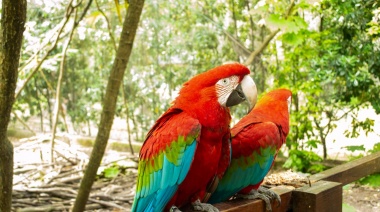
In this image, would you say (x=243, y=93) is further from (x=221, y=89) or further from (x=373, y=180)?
(x=373, y=180)

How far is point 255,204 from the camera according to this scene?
1.17 meters

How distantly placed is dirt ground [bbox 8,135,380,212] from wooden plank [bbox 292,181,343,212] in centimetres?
145

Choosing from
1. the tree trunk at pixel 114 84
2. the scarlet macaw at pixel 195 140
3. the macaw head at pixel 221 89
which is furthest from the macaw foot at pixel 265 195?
the tree trunk at pixel 114 84

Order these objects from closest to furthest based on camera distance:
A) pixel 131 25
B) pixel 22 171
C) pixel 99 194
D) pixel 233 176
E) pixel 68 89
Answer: pixel 233 176 → pixel 131 25 → pixel 99 194 → pixel 22 171 → pixel 68 89

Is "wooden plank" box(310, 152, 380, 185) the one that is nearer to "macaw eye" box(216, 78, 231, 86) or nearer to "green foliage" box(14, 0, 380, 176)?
"macaw eye" box(216, 78, 231, 86)

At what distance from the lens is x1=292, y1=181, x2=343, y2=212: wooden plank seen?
1.19m

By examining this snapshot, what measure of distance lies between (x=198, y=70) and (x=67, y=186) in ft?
7.25

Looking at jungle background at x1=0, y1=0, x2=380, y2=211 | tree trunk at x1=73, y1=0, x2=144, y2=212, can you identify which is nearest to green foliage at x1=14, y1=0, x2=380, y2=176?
jungle background at x1=0, y1=0, x2=380, y2=211

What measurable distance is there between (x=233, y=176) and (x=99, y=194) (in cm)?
229

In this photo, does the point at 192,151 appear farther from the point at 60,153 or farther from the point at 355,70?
the point at 60,153

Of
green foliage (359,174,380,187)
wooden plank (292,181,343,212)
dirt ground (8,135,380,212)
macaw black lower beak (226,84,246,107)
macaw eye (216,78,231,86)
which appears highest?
macaw eye (216,78,231,86)

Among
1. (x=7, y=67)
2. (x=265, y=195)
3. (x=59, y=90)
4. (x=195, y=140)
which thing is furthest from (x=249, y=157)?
(x=59, y=90)

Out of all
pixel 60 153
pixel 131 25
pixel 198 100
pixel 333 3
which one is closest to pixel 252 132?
pixel 198 100

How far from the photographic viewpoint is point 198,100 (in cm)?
117
